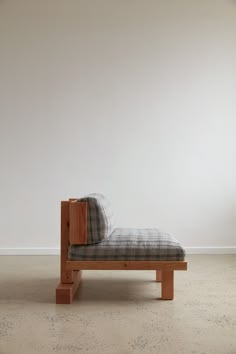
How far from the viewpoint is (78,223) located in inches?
106

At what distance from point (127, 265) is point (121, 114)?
7.02 feet

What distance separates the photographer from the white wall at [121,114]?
4395mm

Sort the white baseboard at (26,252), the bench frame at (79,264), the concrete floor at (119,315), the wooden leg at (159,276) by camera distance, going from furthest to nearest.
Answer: the white baseboard at (26,252), the wooden leg at (159,276), the bench frame at (79,264), the concrete floor at (119,315)

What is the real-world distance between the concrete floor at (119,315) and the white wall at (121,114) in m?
0.97

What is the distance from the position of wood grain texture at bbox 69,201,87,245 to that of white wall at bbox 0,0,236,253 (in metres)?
1.72

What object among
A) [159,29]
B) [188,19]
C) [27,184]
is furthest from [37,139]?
[188,19]

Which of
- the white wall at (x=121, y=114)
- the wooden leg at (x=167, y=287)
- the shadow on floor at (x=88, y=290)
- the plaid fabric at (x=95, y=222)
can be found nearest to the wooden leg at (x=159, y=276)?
the shadow on floor at (x=88, y=290)

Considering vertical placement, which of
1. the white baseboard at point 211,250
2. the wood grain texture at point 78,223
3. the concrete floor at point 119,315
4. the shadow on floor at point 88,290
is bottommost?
the shadow on floor at point 88,290

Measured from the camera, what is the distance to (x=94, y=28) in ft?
14.5

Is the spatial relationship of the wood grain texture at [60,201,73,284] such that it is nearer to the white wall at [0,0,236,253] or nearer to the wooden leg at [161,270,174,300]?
the wooden leg at [161,270,174,300]

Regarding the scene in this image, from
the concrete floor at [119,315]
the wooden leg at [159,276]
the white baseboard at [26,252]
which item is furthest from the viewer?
the white baseboard at [26,252]

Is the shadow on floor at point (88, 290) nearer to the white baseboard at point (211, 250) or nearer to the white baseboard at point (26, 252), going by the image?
the white baseboard at point (26, 252)

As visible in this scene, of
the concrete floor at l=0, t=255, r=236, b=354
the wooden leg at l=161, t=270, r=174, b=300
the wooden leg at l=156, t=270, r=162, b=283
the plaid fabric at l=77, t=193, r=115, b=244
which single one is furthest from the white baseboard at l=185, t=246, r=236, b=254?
the plaid fabric at l=77, t=193, r=115, b=244

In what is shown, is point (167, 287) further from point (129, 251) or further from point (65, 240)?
point (65, 240)
